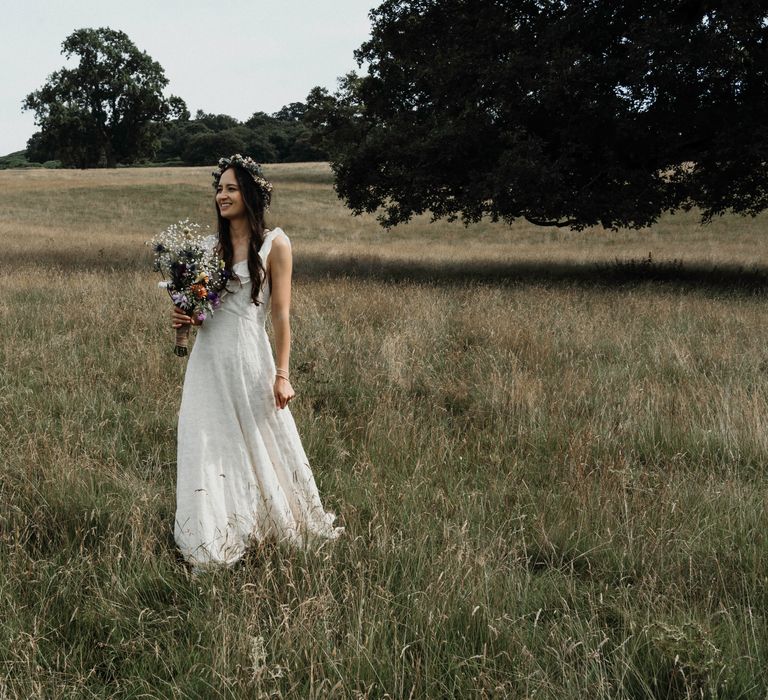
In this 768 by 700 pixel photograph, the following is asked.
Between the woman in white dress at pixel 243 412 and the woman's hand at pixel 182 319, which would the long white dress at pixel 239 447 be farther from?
the woman's hand at pixel 182 319

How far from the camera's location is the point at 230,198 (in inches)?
142

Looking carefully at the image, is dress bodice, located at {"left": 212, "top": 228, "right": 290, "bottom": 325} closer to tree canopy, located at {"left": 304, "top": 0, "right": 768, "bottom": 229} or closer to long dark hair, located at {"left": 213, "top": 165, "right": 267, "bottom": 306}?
long dark hair, located at {"left": 213, "top": 165, "right": 267, "bottom": 306}

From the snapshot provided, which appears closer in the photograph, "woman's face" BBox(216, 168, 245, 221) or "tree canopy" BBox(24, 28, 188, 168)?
"woman's face" BBox(216, 168, 245, 221)

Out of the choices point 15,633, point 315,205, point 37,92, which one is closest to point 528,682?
point 15,633

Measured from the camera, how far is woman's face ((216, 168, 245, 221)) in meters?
3.60

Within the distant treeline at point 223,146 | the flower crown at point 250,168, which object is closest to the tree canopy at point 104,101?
the distant treeline at point 223,146

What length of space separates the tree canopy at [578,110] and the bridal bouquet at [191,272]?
38.4 ft

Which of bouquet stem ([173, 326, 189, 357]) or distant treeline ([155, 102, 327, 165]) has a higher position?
distant treeline ([155, 102, 327, 165])

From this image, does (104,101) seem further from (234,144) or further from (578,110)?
(578,110)

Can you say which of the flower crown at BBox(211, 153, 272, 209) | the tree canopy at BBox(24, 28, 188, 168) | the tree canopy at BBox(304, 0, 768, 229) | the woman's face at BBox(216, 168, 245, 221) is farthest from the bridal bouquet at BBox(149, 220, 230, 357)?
the tree canopy at BBox(24, 28, 188, 168)

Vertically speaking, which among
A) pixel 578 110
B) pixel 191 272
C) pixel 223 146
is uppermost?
pixel 223 146

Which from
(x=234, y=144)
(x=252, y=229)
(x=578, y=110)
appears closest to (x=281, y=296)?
(x=252, y=229)

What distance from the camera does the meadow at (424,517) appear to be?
2.43 metres

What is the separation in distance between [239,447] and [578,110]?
14049mm
